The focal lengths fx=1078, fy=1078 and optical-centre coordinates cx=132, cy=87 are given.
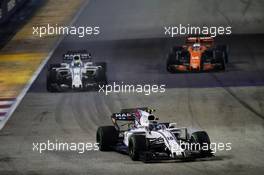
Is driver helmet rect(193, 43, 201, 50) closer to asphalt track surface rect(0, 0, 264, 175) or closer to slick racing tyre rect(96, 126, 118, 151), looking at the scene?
asphalt track surface rect(0, 0, 264, 175)

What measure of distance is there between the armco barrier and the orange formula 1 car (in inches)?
315

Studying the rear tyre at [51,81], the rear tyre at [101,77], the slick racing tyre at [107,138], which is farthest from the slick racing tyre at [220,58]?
the slick racing tyre at [107,138]

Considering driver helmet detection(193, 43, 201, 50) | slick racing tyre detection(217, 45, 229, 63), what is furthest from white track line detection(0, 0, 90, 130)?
slick racing tyre detection(217, 45, 229, 63)

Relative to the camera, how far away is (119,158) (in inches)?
906

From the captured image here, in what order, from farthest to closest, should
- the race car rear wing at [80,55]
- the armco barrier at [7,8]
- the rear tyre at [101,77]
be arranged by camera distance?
the armco barrier at [7,8] < the race car rear wing at [80,55] < the rear tyre at [101,77]

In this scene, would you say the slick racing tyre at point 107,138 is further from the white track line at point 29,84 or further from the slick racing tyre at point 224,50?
the slick racing tyre at point 224,50

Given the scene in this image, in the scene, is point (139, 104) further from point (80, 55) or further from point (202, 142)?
point (202, 142)

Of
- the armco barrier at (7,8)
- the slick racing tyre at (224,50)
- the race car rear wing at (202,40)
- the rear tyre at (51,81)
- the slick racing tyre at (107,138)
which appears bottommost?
the slick racing tyre at (107,138)

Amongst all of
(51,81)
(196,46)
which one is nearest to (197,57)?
(196,46)

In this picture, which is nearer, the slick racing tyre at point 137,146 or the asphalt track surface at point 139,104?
the asphalt track surface at point 139,104

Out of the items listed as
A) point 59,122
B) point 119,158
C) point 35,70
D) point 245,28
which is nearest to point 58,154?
point 119,158

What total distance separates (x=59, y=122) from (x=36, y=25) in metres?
10.6

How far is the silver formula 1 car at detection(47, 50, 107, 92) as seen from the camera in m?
29.6

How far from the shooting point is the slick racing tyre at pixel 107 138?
23922 mm
